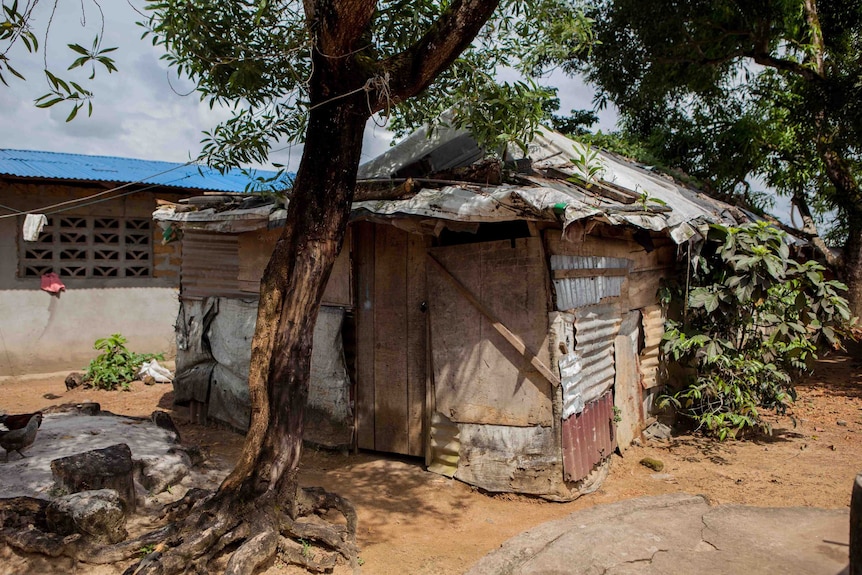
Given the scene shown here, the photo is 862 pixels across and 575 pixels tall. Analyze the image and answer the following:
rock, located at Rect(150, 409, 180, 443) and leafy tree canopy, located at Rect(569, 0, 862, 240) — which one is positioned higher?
leafy tree canopy, located at Rect(569, 0, 862, 240)

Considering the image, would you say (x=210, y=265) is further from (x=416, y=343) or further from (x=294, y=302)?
(x=294, y=302)

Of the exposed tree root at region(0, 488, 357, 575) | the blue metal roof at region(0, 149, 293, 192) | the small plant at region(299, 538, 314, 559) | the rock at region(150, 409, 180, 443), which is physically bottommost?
the small plant at region(299, 538, 314, 559)

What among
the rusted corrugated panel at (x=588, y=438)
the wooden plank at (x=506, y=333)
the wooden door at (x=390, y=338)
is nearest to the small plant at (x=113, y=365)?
the wooden door at (x=390, y=338)

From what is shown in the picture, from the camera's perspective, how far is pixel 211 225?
6.77 meters

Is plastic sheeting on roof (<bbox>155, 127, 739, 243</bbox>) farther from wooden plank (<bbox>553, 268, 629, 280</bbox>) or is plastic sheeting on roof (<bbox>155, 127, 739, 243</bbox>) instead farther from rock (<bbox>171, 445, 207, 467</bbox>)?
rock (<bbox>171, 445, 207, 467</bbox>)

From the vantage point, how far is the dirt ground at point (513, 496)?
4496mm

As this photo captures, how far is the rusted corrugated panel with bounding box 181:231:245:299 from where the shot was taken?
293 inches

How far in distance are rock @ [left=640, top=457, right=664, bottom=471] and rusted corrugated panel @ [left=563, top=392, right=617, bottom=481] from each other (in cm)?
35

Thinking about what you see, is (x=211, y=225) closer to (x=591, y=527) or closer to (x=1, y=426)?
(x=1, y=426)

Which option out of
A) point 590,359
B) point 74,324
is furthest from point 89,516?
point 74,324

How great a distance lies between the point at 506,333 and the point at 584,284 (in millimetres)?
931

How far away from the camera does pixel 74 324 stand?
33.3 feet

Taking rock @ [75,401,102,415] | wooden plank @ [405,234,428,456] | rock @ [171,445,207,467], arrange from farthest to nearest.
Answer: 1. rock @ [75,401,102,415]
2. wooden plank @ [405,234,428,456]
3. rock @ [171,445,207,467]

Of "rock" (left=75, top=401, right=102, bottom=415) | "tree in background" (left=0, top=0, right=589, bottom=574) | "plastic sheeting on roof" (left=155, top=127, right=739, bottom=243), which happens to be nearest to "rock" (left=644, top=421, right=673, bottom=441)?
"plastic sheeting on roof" (left=155, top=127, right=739, bottom=243)
